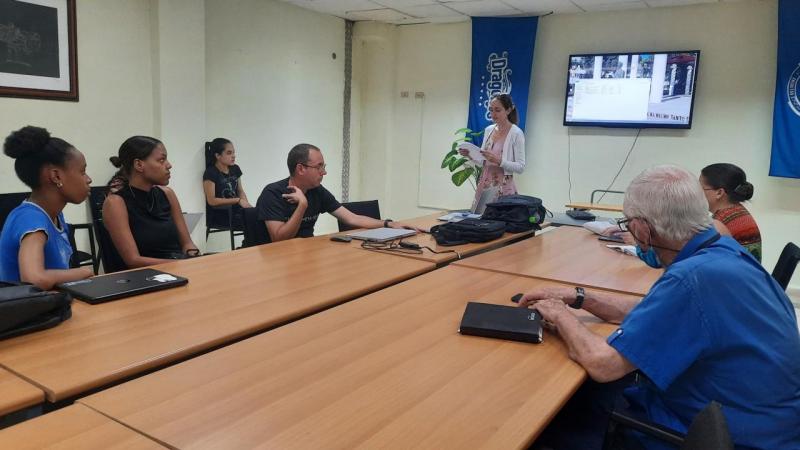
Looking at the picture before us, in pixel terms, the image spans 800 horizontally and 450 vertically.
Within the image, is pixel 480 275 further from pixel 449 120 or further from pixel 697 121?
pixel 449 120

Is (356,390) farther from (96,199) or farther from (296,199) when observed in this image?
(96,199)

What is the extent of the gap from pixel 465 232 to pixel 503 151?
153cm

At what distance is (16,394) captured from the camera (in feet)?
3.55

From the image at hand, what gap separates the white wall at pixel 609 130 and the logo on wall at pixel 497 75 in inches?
12.2

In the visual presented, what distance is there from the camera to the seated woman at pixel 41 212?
70.3 inches

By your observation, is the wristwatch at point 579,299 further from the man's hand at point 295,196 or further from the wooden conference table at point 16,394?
the man's hand at point 295,196

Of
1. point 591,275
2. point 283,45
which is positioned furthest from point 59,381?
point 283,45

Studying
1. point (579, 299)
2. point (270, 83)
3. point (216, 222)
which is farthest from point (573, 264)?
point (270, 83)

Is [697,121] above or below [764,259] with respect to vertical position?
above

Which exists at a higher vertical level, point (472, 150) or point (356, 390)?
point (472, 150)

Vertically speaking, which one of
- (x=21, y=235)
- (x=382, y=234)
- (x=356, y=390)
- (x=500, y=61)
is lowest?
(x=356, y=390)

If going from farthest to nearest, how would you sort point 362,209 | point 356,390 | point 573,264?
point 362,209
point 573,264
point 356,390

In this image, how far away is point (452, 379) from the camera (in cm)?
127

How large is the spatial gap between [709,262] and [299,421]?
0.97 metres
